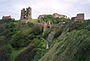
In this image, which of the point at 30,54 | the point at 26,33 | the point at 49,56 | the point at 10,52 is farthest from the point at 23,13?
the point at 49,56

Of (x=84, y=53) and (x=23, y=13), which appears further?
(x=23, y=13)

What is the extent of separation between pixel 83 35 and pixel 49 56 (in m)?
3.07

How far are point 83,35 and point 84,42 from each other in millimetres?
1212

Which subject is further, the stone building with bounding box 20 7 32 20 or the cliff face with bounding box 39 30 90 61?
the stone building with bounding box 20 7 32 20

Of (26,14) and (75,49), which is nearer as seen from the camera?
(75,49)

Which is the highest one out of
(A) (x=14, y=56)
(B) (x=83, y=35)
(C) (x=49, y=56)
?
(B) (x=83, y=35)

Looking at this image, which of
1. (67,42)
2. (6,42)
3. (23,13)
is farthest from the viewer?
(23,13)

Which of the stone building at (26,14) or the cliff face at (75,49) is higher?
the cliff face at (75,49)

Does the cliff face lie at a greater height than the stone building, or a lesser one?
greater

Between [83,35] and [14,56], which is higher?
[83,35]

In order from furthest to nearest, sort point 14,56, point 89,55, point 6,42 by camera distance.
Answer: point 6,42 < point 14,56 < point 89,55

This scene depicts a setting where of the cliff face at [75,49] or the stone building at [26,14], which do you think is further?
the stone building at [26,14]

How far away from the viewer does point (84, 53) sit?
16281mm

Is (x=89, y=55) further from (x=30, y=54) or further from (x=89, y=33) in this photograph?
(x=30, y=54)
